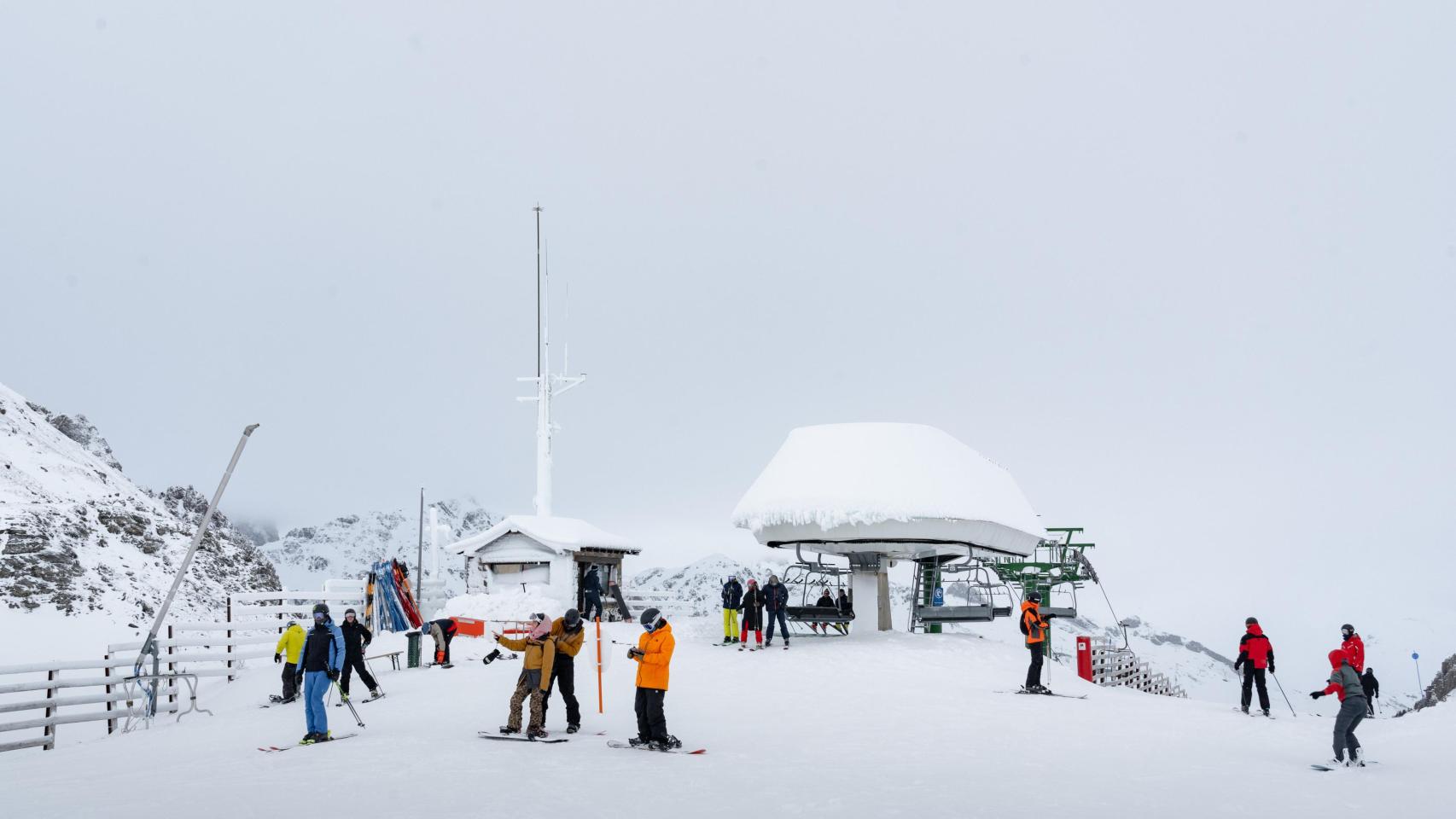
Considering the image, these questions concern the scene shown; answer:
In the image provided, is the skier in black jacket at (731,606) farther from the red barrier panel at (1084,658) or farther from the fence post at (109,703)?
the fence post at (109,703)

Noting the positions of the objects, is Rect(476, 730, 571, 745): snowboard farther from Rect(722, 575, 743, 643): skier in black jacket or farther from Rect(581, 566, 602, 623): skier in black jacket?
Rect(581, 566, 602, 623): skier in black jacket

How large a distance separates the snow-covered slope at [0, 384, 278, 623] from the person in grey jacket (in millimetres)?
34693

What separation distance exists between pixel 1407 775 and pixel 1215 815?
4148 millimetres

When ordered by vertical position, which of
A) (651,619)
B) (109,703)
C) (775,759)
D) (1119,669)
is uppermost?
(651,619)

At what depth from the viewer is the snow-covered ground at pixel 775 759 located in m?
9.34

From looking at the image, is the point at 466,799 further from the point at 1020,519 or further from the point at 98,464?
the point at 98,464

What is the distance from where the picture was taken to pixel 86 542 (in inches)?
1447

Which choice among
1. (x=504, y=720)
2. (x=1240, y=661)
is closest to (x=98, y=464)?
(x=504, y=720)

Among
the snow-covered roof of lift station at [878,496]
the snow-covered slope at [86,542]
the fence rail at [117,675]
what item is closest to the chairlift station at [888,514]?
the snow-covered roof of lift station at [878,496]

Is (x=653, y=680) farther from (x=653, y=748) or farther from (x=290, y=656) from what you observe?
(x=290, y=656)

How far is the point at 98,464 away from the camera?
47.8 m

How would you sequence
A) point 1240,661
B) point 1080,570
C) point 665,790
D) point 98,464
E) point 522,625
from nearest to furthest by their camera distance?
1. point 665,790
2. point 1240,661
3. point 522,625
4. point 1080,570
5. point 98,464

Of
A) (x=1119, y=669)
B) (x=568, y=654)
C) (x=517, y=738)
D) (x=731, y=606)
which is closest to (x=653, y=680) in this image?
(x=568, y=654)

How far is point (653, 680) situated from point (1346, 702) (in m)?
8.23
